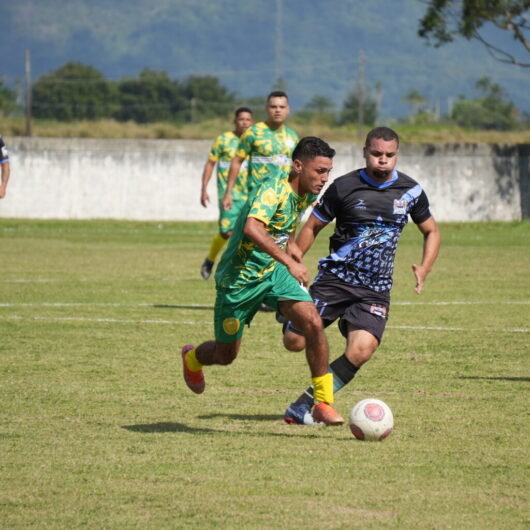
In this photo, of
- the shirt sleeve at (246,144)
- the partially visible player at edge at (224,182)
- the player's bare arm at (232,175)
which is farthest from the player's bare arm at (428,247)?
the partially visible player at edge at (224,182)

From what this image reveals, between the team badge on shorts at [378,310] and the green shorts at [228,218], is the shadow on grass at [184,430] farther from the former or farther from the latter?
the green shorts at [228,218]

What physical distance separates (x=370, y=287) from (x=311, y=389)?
2.41 feet

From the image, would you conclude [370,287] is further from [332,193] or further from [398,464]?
[398,464]

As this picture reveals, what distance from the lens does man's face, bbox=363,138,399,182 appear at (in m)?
6.92

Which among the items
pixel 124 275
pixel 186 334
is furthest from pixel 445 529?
pixel 124 275

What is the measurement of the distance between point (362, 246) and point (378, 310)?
1.33 feet

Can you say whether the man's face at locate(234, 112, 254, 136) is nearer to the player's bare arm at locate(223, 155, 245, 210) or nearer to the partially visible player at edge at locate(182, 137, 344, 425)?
the player's bare arm at locate(223, 155, 245, 210)

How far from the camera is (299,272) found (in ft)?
20.6

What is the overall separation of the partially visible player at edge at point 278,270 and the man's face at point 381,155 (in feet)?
1.04

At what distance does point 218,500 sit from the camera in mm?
5062

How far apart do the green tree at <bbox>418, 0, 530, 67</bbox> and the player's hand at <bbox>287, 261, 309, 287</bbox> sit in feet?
73.1

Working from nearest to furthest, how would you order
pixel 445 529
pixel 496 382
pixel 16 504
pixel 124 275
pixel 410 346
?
pixel 445 529, pixel 16 504, pixel 496 382, pixel 410 346, pixel 124 275

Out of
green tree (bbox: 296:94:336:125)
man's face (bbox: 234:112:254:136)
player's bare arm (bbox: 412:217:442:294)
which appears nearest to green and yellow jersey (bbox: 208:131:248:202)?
man's face (bbox: 234:112:254:136)

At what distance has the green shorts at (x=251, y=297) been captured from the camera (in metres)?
6.71
